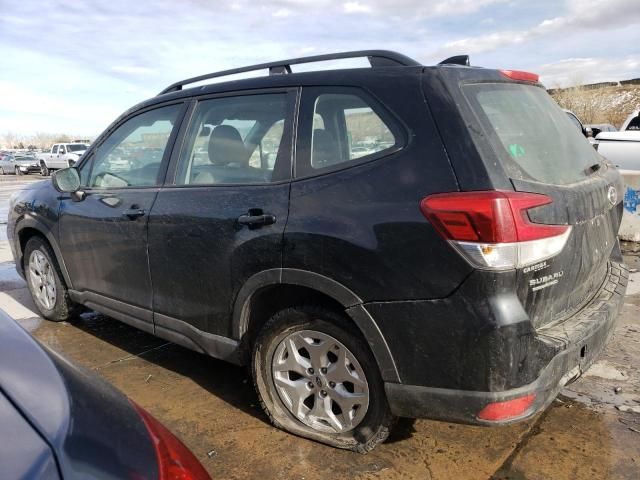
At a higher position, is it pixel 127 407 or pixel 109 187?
pixel 109 187

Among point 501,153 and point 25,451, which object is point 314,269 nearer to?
point 501,153

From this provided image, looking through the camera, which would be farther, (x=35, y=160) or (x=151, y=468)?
(x=35, y=160)

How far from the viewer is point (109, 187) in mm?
3881

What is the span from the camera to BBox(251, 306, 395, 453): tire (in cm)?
258

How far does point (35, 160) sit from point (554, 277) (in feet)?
124

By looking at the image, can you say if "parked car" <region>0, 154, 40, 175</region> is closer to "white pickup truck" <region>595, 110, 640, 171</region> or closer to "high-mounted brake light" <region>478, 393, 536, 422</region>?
"white pickup truck" <region>595, 110, 640, 171</region>

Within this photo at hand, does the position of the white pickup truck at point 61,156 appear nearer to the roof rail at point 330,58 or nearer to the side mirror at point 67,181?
the side mirror at point 67,181

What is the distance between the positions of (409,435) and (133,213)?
216cm

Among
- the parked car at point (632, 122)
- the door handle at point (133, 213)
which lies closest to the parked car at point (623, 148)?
the parked car at point (632, 122)

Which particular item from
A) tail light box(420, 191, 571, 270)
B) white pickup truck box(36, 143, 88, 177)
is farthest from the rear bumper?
white pickup truck box(36, 143, 88, 177)

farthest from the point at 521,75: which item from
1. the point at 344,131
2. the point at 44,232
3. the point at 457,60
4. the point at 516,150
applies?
the point at 44,232

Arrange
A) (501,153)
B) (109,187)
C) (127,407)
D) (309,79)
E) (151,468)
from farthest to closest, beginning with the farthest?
(109,187)
(309,79)
(501,153)
(127,407)
(151,468)

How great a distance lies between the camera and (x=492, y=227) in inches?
83.5

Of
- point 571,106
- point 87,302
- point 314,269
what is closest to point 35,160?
point 87,302
